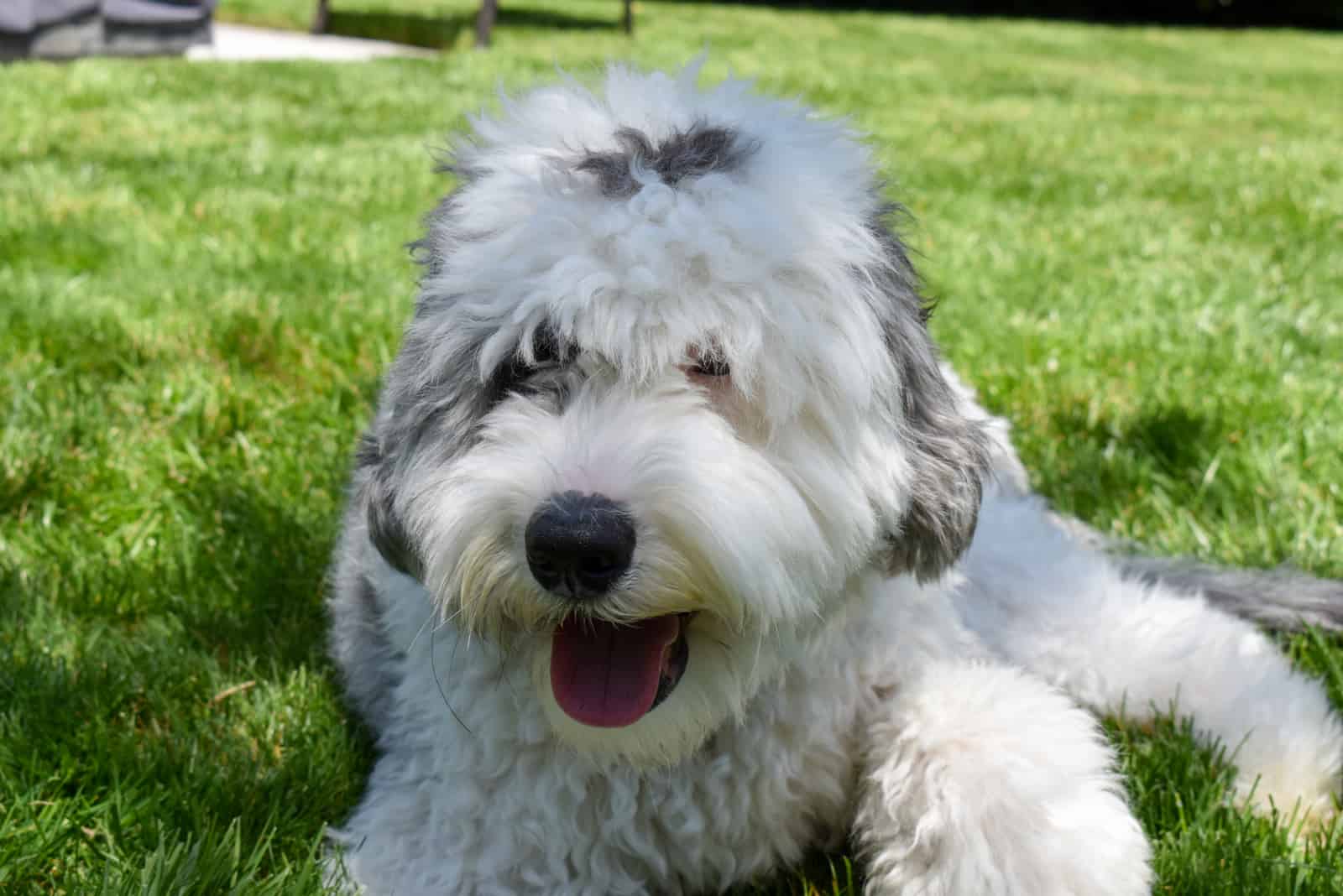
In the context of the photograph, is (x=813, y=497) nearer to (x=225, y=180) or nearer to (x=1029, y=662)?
(x=1029, y=662)

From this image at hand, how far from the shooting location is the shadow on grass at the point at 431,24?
13.6m

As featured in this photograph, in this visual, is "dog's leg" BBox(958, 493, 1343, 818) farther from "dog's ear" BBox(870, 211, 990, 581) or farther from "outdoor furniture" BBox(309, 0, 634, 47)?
"outdoor furniture" BBox(309, 0, 634, 47)

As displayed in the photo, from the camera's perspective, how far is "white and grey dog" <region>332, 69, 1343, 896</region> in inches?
68.8

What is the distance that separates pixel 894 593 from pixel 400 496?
82 cm

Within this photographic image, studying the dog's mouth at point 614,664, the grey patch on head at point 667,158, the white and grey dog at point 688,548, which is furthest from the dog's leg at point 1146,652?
the grey patch on head at point 667,158

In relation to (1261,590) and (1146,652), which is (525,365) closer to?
(1146,652)

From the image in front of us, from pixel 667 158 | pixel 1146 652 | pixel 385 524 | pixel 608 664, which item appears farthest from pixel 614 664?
pixel 1146 652

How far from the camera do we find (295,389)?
3893 mm

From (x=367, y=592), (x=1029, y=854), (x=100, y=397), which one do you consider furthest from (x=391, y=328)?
(x=1029, y=854)

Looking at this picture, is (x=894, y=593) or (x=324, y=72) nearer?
(x=894, y=593)

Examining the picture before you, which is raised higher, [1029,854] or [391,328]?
[1029,854]

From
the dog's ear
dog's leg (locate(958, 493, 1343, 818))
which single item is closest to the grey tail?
dog's leg (locate(958, 493, 1343, 818))

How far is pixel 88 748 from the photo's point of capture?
2.24 meters

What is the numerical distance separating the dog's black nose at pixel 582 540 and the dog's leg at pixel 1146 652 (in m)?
1.02
